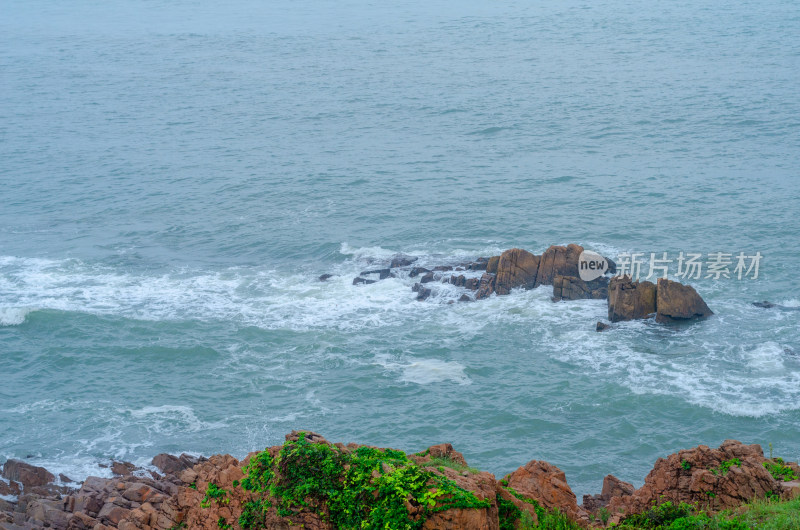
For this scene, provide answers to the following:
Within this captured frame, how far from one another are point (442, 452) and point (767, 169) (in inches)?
1778

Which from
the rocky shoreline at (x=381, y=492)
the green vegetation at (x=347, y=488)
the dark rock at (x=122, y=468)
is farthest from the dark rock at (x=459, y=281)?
the green vegetation at (x=347, y=488)

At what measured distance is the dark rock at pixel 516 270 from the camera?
149 ft

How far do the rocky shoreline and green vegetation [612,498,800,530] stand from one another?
0.96m

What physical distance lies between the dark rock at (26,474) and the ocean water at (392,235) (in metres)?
1.73

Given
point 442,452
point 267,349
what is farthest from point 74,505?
point 267,349

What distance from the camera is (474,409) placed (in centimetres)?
3519

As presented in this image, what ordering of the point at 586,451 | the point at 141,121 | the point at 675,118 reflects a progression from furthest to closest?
the point at 141,121
the point at 675,118
the point at 586,451

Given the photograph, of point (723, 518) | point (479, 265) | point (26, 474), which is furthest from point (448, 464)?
point (479, 265)

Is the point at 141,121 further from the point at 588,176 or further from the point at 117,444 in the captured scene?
the point at 117,444

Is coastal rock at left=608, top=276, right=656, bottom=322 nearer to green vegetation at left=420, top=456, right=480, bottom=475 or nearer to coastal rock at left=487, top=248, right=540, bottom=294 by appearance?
coastal rock at left=487, top=248, right=540, bottom=294

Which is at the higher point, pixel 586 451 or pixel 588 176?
pixel 588 176

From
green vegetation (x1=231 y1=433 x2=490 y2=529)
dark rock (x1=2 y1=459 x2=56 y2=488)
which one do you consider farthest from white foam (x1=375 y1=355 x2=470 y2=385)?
dark rock (x1=2 y1=459 x2=56 y2=488)

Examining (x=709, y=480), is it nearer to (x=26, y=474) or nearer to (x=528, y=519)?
(x=528, y=519)

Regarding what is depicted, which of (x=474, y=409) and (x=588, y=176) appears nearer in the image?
(x=474, y=409)
